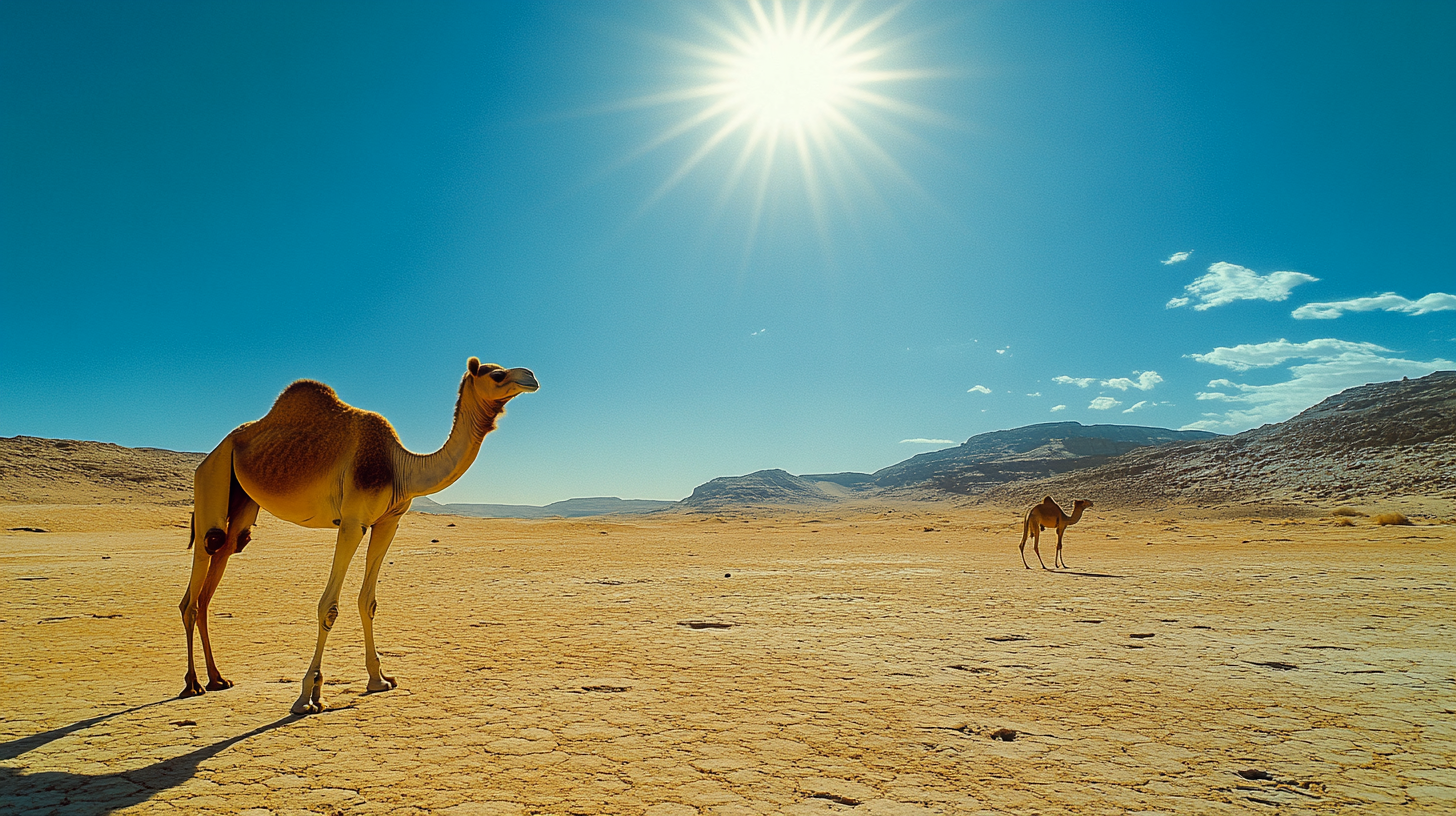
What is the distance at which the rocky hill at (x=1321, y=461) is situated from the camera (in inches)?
1892

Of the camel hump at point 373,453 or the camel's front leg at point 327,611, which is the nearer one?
the camel's front leg at point 327,611

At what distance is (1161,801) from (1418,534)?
33883 mm

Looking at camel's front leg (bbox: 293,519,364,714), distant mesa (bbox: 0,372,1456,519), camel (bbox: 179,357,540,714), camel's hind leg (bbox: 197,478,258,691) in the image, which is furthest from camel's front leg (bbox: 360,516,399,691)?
distant mesa (bbox: 0,372,1456,519)

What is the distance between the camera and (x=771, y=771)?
427cm

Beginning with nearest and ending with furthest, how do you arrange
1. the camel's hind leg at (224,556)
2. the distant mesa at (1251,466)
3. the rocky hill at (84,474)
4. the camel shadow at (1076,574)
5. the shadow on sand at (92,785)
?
the shadow on sand at (92,785) → the camel's hind leg at (224,556) → the camel shadow at (1076,574) → the distant mesa at (1251,466) → the rocky hill at (84,474)

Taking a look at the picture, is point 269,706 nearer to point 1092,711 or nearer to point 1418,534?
point 1092,711

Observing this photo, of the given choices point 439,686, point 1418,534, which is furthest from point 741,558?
point 1418,534

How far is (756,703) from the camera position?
5.80 meters

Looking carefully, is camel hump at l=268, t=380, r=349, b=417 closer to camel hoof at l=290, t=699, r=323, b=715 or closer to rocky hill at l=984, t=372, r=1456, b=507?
camel hoof at l=290, t=699, r=323, b=715

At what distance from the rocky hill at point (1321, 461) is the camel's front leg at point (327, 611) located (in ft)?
190

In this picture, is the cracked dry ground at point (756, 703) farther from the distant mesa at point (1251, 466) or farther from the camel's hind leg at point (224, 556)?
the distant mesa at point (1251, 466)

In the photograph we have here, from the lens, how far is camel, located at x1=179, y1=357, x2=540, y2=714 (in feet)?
19.5

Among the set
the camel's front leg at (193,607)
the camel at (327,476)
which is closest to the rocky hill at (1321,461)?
the camel at (327,476)

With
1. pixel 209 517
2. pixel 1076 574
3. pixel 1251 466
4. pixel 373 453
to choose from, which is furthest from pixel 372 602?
pixel 1251 466
